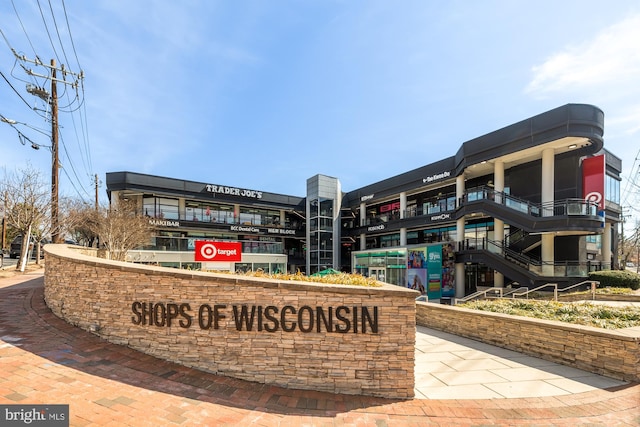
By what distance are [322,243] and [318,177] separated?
8287mm

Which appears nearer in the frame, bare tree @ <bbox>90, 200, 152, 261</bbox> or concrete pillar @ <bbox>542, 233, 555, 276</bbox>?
concrete pillar @ <bbox>542, 233, 555, 276</bbox>

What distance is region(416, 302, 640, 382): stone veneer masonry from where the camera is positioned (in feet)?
20.0

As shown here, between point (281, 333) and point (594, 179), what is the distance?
23.2m

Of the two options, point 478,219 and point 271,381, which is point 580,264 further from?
point 271,381

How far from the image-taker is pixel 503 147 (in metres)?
20.3

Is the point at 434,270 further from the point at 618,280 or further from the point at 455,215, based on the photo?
the point at 618,280

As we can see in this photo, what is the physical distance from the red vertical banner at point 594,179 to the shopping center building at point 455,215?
0.07m

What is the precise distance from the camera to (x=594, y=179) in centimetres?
1895

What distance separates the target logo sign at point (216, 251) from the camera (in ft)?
33.5

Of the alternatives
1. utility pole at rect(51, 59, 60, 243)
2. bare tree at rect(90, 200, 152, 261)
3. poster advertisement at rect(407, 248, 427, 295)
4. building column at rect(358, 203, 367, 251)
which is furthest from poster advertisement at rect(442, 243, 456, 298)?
utility pole at rect(51, 59, 60, 243)

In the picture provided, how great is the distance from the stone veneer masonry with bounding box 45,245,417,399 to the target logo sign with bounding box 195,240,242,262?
13.8 feet

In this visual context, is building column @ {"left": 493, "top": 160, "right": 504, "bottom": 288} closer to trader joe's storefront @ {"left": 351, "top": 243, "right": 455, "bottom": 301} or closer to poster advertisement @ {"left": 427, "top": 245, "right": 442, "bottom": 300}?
trader joe's storefront @ {"left": 351, "top": 243, "right": 455, "bottom": 301}

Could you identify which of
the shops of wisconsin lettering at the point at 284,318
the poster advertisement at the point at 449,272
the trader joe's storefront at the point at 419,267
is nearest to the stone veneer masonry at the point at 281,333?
the shops of wisconsin lettering at the point at 284,318

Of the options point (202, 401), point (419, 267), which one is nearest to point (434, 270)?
point (419, 267)
